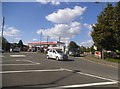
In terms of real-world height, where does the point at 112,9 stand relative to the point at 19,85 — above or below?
above

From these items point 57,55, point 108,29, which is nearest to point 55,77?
point 57,55

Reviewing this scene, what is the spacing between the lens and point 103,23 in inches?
1713

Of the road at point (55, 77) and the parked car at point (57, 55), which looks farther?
the parked car at point (57, 55)

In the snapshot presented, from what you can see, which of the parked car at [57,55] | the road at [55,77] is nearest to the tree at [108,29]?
the parked car at [57,55]

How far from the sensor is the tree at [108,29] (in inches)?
1602

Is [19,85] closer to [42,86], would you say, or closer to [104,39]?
[42,86]

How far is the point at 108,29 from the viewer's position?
42.0 metres

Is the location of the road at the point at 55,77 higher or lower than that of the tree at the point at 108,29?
lower

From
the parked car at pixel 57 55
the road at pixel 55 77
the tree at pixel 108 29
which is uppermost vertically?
the tree at pixel 108 29

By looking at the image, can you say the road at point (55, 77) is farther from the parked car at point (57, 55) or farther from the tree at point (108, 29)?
the tree at point (108, 29)

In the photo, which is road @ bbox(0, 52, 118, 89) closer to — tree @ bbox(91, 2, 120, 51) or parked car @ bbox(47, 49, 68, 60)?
parked car @ bbox(47, 49, 68, 60)

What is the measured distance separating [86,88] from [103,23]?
32.3m

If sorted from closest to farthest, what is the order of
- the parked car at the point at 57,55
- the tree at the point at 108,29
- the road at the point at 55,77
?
1. the road at the point at 55,77
2. the parked car at the point at 57,55
3. the tree at the point at 108,29

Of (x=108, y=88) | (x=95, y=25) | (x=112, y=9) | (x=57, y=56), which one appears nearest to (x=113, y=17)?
(x=112, y=9)
